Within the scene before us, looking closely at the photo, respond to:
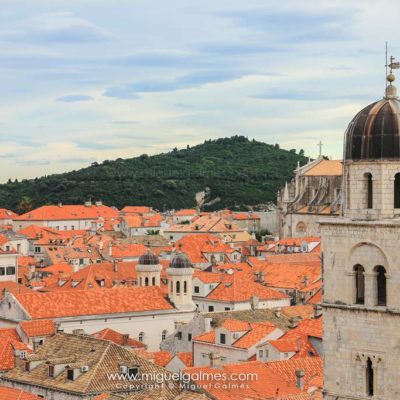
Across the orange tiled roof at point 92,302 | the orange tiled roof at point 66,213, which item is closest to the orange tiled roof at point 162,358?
the orange tiled roof at point 92,302

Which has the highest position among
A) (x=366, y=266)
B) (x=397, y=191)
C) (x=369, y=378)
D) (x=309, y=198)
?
(x=309, y=198)

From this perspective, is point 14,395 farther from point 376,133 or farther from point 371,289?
point 376,133

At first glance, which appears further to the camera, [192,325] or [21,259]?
[21,259]

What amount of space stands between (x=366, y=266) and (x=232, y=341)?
95.5 ft

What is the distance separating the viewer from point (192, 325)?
54.1 meters

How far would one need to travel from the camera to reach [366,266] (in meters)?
20.7

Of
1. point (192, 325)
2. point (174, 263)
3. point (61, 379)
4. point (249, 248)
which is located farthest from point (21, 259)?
point (61, 379)

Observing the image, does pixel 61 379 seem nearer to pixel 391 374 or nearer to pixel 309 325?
pixel 309 325

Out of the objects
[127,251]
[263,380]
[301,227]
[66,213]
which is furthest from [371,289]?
[66,213]

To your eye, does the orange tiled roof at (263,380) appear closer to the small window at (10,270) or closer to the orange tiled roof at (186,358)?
the orange tiled roof at (186,358)

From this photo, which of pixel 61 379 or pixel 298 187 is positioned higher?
pixel 298 187

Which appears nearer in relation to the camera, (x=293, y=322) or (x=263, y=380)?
(x=263, y=380)

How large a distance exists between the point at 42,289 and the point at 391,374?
5531 cm

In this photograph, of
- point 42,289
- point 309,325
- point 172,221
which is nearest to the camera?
point 309,325
